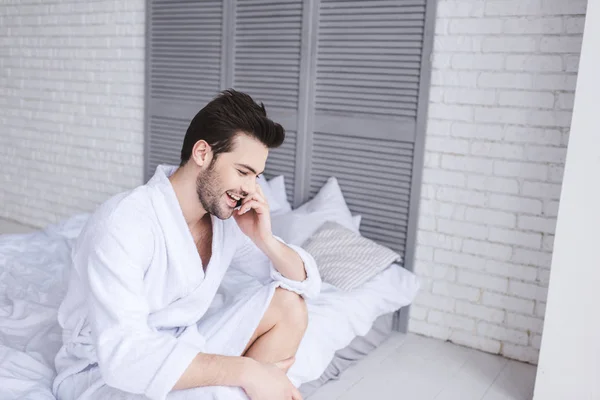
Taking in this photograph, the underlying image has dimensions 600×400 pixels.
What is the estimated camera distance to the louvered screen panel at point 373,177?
123 inches

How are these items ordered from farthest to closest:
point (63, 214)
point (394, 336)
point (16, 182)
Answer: point (16, 182)
point (63, 214)
point (394, 336)

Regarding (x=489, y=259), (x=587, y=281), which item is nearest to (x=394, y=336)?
(x=489, y=259)

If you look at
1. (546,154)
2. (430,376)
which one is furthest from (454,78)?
(430,376)

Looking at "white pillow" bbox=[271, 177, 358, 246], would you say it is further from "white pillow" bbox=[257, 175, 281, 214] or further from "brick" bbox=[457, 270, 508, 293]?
"brick" bbox=[457, 270, 508, 293]

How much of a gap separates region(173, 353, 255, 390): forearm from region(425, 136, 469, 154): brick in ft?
5.89

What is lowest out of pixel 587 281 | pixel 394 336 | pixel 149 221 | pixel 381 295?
pixel 394 336

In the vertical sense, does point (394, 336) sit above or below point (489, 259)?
below

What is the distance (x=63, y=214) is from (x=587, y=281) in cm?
380

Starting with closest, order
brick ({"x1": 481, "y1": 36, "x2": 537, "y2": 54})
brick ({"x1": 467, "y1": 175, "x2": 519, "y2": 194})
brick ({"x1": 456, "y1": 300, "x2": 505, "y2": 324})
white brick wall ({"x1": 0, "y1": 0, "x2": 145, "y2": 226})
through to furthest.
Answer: brick ({"x1": 481, "y1": 36, "x2": 537, "y2": 54}), brick ({"x1": 467, "y1": 175, "x2": 519, "y2": 194}), brick ({"x1": 456, "y1": 300, "x2": 505, "y2": 324}), white brick wall ({"x1": 0, "y1": 0, "x2": 145, "y2": 226})

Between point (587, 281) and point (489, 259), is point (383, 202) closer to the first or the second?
point (489, 259)

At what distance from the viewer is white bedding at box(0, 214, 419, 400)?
1.82 m

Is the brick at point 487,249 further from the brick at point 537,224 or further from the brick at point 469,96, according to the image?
the brick at point 469,96

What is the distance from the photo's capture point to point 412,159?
3.07 m

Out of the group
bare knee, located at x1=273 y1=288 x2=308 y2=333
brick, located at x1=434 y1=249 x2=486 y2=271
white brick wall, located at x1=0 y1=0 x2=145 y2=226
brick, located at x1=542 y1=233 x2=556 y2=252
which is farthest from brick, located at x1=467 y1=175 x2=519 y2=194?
white brick wall, located at x1=0 y1=0 x2=145 y2=226
